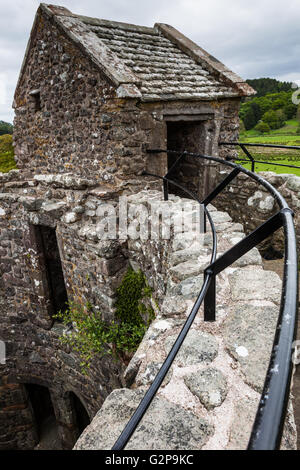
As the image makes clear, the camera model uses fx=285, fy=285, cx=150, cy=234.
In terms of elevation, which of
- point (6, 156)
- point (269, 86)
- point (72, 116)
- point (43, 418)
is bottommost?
point (43, 418)

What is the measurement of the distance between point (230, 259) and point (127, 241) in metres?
3.36

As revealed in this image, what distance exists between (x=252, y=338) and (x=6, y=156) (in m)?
19.7

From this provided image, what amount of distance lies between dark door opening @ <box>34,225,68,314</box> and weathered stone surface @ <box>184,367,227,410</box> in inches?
192

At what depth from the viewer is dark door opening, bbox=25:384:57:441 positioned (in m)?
8.44

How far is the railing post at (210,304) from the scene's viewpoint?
1.81 meters

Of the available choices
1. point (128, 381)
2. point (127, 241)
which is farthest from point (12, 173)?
point (128, 381)

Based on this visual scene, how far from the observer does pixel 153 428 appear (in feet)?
4.33

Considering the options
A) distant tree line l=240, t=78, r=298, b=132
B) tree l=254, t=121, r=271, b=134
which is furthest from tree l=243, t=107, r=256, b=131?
tree l=254, t=121, r=271, b=134

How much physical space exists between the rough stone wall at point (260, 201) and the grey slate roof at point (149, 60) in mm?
2065

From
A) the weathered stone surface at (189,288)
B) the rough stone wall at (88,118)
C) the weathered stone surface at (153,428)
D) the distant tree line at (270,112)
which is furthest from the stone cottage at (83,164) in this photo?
the distant tree line at (270,112)

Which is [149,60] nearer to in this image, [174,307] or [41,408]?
[174,307]

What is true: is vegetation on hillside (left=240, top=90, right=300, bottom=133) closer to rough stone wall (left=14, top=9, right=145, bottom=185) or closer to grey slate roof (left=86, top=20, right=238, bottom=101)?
grey slate roof (left=86, top=20, right=238, bottom=101)

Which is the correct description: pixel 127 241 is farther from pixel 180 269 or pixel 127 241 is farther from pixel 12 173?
pixel 12 173

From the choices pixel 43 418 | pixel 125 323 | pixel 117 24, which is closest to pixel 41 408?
pixel 43 418
